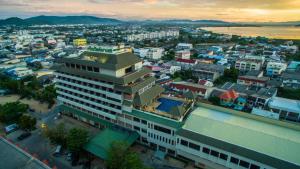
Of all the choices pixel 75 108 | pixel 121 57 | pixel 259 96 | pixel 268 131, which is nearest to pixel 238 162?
pixel 268 131

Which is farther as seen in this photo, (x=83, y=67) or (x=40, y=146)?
(x=83, y=67)

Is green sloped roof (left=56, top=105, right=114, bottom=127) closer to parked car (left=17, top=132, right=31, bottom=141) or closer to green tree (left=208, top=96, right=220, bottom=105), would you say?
parked car (left=17, top=132, right=31, bottom=141)

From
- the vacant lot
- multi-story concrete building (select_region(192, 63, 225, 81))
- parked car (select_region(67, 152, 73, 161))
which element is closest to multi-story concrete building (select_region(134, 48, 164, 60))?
multi-story concrete building (select_region(192, 63, 225, 81))

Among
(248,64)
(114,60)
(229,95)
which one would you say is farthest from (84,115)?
(248,64)

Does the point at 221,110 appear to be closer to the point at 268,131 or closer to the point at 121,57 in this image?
the point at 268,131

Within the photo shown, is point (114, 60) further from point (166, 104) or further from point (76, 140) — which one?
point (76, 140)

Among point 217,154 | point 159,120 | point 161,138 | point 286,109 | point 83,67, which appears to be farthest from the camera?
point 286,109
